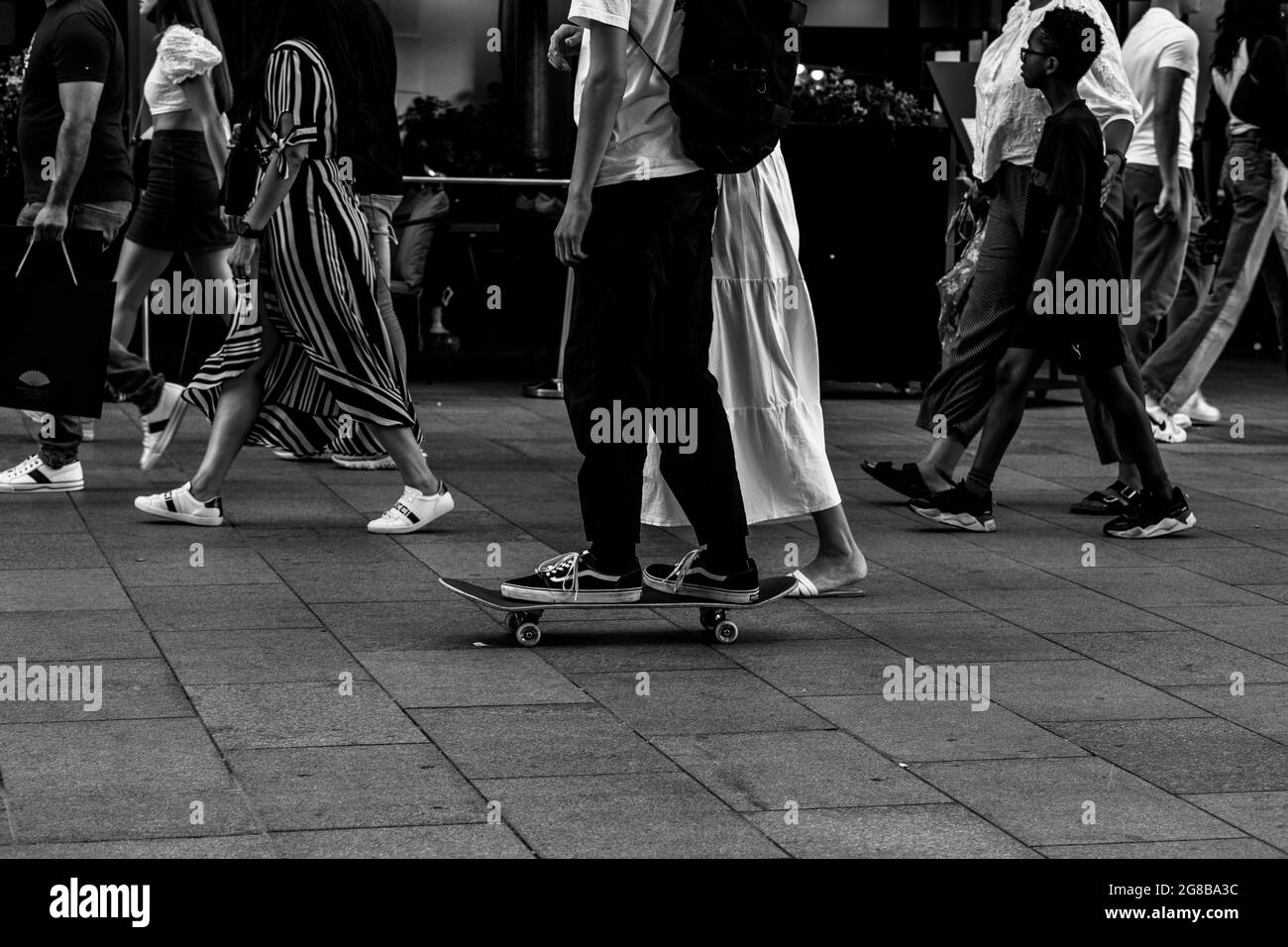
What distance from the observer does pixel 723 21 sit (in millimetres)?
5230

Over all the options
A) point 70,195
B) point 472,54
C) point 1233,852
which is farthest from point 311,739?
point 472,54

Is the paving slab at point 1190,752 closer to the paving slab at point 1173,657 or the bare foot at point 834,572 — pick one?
the paving slab at point 1173,657

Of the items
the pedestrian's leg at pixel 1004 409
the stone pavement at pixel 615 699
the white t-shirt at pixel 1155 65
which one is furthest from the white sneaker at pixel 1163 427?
the pedestrian's leg at pixel 1004 409

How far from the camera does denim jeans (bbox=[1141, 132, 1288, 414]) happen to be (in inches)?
398

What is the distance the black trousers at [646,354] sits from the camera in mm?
5250

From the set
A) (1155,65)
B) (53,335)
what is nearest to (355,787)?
(53,335)

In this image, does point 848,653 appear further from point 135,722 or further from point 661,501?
point 135,722

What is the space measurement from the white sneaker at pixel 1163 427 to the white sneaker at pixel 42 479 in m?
5.21

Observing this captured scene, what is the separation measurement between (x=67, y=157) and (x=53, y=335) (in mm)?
692

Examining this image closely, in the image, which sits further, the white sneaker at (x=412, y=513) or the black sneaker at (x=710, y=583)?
the white sneaker at (x=412, y=513)

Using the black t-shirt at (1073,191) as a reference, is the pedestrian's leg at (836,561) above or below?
below

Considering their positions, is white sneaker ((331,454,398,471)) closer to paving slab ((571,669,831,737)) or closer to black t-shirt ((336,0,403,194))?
black t-shirt ((336,0,403,194))

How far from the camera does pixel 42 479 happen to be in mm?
7980

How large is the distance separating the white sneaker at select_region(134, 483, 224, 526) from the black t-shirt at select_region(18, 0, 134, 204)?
5.19ft
